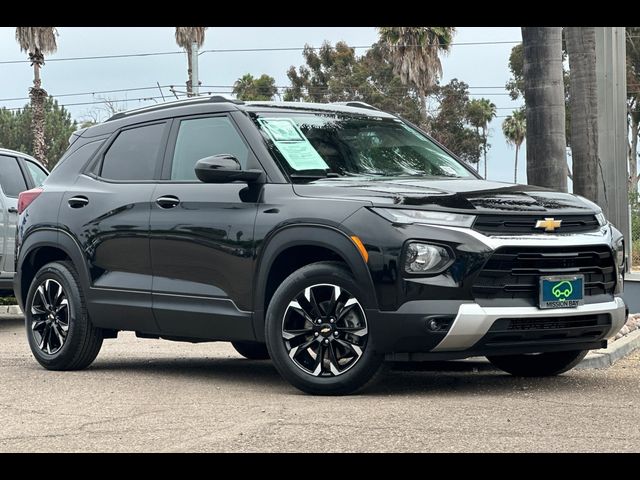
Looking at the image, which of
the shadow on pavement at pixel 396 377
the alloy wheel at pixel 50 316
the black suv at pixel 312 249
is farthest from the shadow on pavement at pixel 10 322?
the black suv at pixel 312 249

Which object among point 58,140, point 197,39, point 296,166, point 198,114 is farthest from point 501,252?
point 58,140

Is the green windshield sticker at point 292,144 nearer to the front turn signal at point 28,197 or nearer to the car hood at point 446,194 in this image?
the car hood at point 446,194

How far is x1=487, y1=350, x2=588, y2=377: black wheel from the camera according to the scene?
8.30 metres

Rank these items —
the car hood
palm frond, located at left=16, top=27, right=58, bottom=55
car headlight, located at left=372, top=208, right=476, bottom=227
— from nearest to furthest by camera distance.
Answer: car headlight, located at left=372, top=208, right=476, bottom=227
the car hood
palm frond, located at left=16, top=27, right=58, bottom=55

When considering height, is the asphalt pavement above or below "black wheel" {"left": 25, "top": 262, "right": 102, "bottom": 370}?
below

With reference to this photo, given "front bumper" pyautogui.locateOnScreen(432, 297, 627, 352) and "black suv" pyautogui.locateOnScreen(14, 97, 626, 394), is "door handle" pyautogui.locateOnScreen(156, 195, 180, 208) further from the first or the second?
"front bumper" pyautogui.locateOnScreen(432, 297, 627, 352)

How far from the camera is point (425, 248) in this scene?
23.0ft

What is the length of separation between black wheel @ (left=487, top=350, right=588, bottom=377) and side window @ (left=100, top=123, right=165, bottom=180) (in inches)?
110

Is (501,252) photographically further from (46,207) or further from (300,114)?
(46,207)

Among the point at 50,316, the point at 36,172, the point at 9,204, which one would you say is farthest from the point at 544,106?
the point at 36,172

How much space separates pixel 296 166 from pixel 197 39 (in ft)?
144

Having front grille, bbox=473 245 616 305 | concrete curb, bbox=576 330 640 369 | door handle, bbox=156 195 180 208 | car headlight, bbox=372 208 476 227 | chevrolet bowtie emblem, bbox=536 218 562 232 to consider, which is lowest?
concrete curb, bbox=576 330 640 369

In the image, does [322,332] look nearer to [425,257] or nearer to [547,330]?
[425,257]

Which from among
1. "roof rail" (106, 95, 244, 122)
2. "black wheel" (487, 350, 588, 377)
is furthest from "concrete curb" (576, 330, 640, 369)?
"roof rail" (106, 95, 244, 122)
